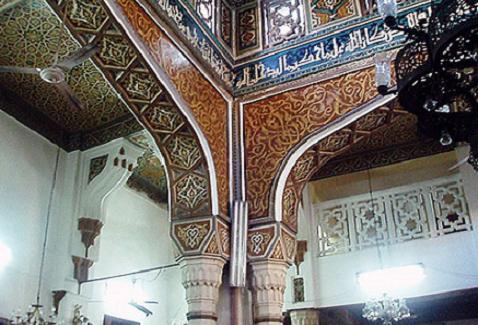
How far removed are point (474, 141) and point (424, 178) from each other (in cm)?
435

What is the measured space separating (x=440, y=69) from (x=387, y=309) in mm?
4376

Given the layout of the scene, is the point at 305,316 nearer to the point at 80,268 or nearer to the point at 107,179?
the point at 80,268

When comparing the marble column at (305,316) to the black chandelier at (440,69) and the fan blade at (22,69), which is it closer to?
the black chandelier at (440,69)

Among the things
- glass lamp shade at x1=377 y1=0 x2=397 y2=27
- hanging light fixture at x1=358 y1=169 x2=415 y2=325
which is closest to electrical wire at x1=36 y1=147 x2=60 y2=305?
hanging light fixture at x1=358 y1=169 x2=415 y2=325

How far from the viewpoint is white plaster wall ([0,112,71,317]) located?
6.00 metres

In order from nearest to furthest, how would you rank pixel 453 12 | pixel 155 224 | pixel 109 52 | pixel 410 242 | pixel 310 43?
1. pixel 453 12
2. pixel 109 52
3. pixel 310 43
4. pixel 410 242
5. pixel 155 224

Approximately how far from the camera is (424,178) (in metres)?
7.83

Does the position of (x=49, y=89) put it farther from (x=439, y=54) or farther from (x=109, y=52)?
(x=439, y=54)

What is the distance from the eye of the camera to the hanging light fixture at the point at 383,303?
678 centimetres

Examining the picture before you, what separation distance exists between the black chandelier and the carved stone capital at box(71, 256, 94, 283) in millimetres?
4421

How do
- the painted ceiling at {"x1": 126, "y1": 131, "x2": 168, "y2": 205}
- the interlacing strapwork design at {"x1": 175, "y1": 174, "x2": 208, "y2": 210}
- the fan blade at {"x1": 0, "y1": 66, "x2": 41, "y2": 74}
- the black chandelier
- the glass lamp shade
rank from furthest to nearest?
the painted ceiling at {"x1": 126, "y1": 131, "x2": 168, "y2": 205}
the interlacing strapwork design at {"x1": 175, "y1": 174, "x2": 208, "y2": 210}
the fan blade at {"x1": 0, "y1": 66, "x2": 41, "y2": 74}
the glass lamp shade
the black chandelier

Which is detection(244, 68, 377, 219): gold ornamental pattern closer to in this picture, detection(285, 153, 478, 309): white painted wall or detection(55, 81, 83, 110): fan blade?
detection(55, 81, 83, 110): fan blade

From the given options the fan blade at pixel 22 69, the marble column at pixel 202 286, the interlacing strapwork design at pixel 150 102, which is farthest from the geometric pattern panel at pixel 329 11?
the fan blade at pixel 22 69

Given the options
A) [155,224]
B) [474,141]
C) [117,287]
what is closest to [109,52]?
[474,141]
